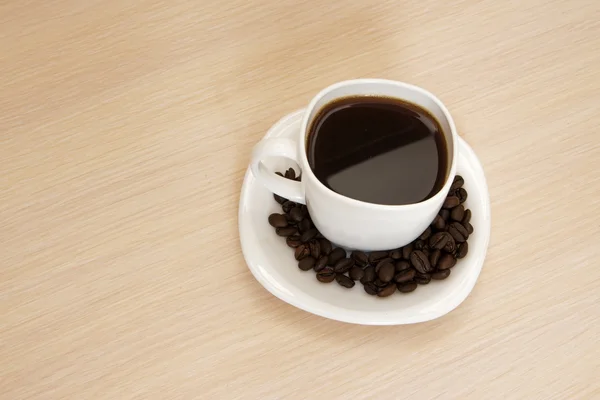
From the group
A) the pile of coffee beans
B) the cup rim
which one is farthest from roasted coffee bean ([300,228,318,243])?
the cup rim

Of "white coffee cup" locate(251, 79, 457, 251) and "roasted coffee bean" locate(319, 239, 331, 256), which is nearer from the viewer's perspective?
"white coffee cup" locate(251, 79, 457, 251)

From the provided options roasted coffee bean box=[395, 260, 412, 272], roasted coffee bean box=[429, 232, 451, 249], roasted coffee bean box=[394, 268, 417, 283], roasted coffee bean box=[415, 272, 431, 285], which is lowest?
roasted coffee bean box=[415, 272, 431, 285]

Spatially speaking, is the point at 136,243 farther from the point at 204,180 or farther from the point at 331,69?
the point at 331,69

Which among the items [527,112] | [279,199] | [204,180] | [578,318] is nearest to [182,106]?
[204,180]

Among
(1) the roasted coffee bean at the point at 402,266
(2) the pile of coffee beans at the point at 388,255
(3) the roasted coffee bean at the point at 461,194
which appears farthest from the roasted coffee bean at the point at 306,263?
(3) the roasted coffee bean at the point at 461,194

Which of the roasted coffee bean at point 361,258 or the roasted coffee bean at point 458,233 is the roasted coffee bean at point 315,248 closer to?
the roasted coffee bean at point 361,258

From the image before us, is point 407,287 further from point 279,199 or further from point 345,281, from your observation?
point 279,199

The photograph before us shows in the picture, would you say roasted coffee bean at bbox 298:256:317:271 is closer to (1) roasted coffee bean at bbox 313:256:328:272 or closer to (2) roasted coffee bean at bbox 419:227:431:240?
(1) roasted coffee bean at bbox 313:256:328:272
